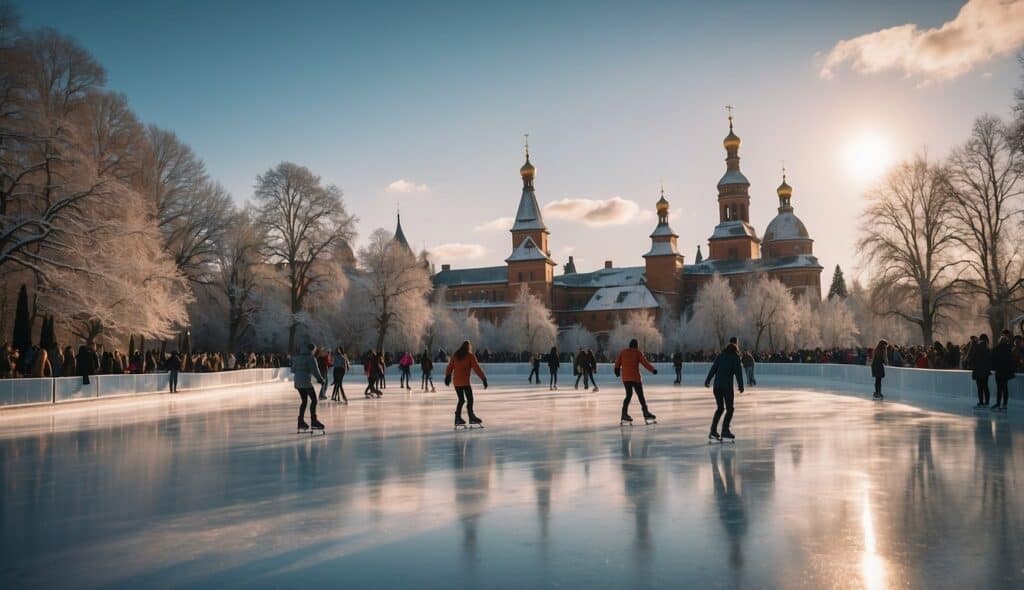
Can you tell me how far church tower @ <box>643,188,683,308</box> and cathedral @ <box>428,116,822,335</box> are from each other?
0.12 metres

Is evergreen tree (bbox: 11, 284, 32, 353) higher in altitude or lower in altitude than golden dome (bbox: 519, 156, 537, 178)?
lower

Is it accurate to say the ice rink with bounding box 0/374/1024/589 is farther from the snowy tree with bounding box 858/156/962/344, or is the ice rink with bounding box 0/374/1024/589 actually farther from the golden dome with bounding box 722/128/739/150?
the golden dome with bounding box 722/128/739/150

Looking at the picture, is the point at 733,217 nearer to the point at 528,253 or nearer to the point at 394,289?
the point at 528,253

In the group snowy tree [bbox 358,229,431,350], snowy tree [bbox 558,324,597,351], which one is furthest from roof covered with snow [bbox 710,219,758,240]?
snowy tree [bbox 358,229,431,350]

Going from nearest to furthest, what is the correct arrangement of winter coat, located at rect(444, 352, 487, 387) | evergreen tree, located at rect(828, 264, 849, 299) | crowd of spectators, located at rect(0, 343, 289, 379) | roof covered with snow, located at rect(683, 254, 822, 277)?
winter coat, located at rect(444, 352, 487, 387), crowd of spectators, located at rect(0, 343, 289, 379), roof covered with snow, located at rect(683, 254, 822, 277), evergreen tree, located at rect(828, 264, 849, 299)

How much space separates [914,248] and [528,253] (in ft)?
193

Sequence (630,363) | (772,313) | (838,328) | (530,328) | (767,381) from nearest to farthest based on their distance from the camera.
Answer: (630,363)
(767,381)
(772,313)
(838,328)
(530,328)

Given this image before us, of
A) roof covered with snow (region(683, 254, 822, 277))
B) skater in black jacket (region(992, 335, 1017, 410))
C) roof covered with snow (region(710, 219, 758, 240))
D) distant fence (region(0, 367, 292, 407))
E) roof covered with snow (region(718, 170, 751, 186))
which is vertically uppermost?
roof covered with snow (region(718, 170, 751, 186))

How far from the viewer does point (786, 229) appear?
100812 mm

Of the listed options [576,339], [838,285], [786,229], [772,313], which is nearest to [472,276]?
[576,339]

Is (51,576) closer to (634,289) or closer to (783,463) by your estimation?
(783,463)

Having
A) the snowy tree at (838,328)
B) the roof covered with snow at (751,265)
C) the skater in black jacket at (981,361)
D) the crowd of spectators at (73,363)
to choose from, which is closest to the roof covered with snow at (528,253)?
the roof covered with snow at (751,265)

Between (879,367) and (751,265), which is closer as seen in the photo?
(879,367)

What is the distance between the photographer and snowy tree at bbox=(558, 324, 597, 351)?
95125 millimetres
